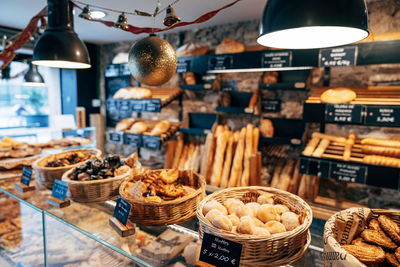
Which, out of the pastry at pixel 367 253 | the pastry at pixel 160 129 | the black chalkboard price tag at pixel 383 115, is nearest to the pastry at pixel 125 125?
the pastry at pixel 160 129

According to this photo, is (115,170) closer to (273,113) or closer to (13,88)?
(273,113)

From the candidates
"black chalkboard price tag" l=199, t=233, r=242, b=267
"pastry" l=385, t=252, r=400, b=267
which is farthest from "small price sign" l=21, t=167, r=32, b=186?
"pastry" l=385, t=252, r=400, b=267

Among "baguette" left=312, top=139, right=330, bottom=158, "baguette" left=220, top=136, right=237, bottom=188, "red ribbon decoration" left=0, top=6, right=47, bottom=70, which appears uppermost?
"red ribbon decoration" left=0, top=6, right=47, bottom=70

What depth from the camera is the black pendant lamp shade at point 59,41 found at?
160 centimetres

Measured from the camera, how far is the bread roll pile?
958mm

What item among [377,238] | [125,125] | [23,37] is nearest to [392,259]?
[377,238]

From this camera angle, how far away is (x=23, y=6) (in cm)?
291

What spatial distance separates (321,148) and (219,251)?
185 centimetres

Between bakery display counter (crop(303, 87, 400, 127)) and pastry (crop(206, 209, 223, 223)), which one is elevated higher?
bakery display counter (crop(303, 87, 400, 127))

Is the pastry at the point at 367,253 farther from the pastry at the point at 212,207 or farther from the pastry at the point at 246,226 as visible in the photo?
the pastry at the point at 212,207

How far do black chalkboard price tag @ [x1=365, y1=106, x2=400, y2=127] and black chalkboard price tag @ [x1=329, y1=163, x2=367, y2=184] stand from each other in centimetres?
39

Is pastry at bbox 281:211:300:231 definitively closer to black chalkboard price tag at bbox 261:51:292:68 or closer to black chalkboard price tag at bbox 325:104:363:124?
black chalkboard price tag at bbox 325:104:363:124

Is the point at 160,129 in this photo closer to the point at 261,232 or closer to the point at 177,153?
the point at 177,153

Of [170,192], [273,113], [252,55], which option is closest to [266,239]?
[170,192]
